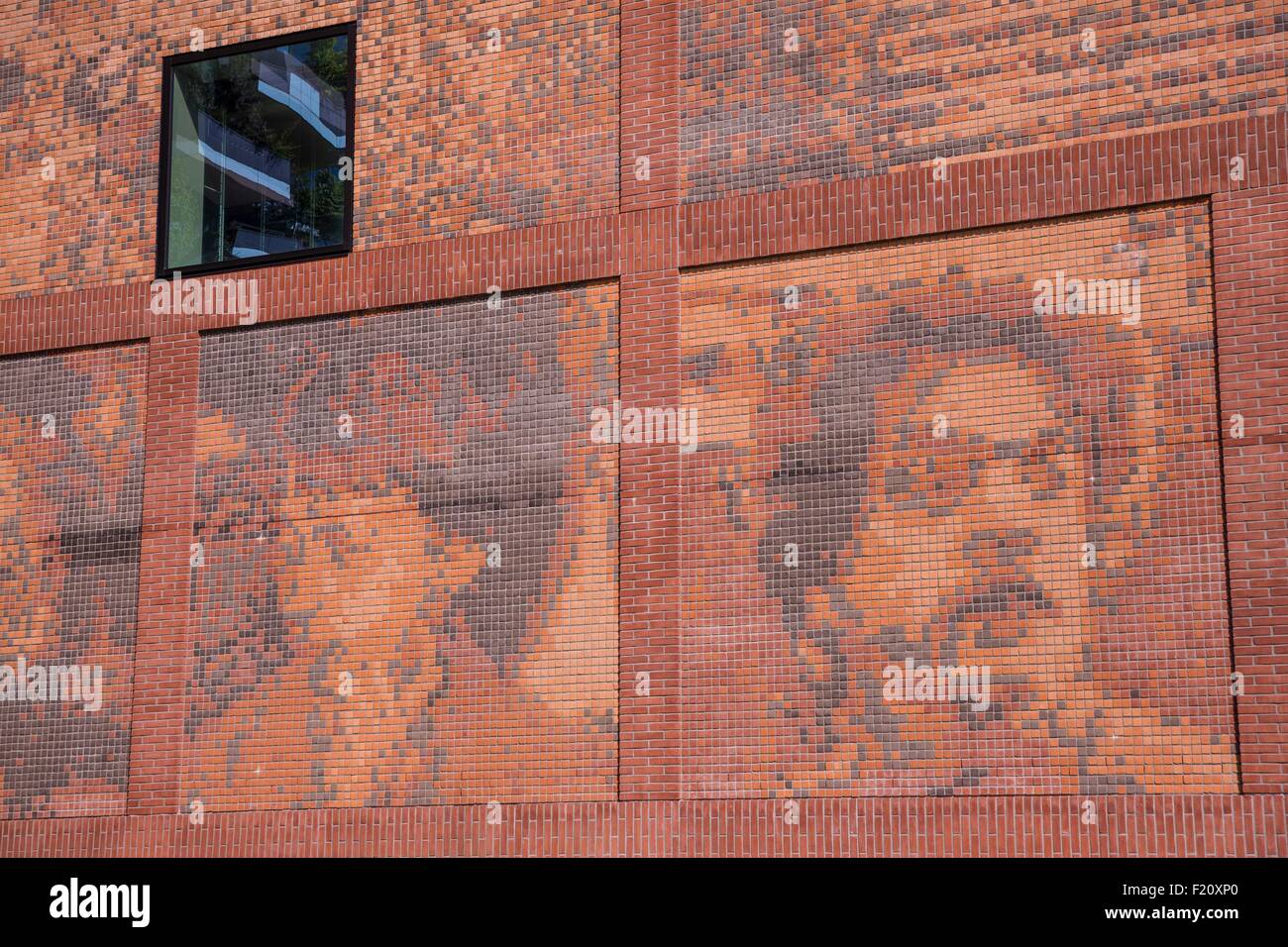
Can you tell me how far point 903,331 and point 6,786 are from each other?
9.78m

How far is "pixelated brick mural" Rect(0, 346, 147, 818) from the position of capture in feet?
49.8

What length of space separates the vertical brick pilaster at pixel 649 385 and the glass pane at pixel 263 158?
3140mm

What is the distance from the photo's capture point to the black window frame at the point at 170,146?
15.4 metres

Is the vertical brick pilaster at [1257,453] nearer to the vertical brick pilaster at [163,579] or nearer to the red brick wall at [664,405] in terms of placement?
the red brick wall at [664,405]

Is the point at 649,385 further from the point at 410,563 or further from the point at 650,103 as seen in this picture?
the point at 410,563

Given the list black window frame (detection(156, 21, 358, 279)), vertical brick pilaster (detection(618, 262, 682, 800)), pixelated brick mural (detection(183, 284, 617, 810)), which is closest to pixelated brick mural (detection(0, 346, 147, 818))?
pixelated brick mural (detection(183, 284, 617, 810))

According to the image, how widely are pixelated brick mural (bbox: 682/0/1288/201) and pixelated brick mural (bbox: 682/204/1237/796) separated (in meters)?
0.88

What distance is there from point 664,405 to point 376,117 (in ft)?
14.6

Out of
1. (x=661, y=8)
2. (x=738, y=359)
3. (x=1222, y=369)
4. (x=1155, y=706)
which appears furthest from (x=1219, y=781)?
(x=661, y=8)

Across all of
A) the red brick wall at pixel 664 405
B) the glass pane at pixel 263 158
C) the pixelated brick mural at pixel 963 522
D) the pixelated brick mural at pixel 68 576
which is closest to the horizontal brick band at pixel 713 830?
the red brick wall at pixel 664 405

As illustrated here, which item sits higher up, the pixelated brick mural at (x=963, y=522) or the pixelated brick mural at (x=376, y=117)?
the pixelated brick mural at (x=376, y=117)

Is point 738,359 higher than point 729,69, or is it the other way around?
point 729,69
